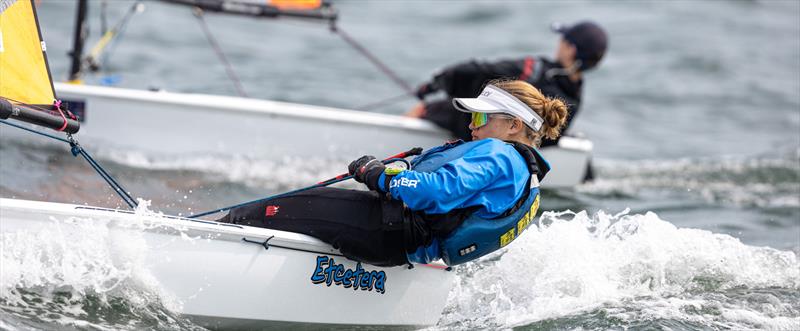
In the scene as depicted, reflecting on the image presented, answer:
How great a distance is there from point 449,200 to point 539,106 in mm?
413

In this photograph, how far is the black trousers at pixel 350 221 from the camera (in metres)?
3.08

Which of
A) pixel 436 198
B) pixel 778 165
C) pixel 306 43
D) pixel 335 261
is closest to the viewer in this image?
pixel 436 198

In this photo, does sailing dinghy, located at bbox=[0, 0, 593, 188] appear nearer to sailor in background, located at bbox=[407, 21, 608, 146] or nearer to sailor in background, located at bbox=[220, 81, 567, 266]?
sailor in background, located at bbox=[407, 21, 608, 146]

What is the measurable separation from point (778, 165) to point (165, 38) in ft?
17.5

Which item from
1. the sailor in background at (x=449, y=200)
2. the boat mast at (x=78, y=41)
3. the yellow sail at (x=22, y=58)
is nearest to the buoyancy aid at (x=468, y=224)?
the sailor in background at (x=449, y=200)

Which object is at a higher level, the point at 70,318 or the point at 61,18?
the point at 61,18

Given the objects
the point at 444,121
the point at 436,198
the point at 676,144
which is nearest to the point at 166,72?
the point at 444,121

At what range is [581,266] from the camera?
11.8ft

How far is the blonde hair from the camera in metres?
3.03

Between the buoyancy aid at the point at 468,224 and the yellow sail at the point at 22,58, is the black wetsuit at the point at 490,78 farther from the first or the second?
the yellow sail at the point at 22,58

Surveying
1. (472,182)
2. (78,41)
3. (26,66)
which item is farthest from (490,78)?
(26,66)

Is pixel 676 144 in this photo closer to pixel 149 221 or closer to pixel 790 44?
pixel 790 44

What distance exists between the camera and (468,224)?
9.83 ft

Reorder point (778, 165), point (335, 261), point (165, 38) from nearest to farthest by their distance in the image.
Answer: point (335, 261) → point (778, 165) → point (165, 38)
